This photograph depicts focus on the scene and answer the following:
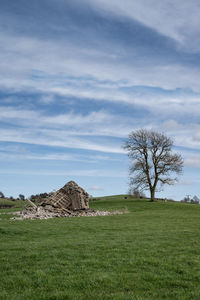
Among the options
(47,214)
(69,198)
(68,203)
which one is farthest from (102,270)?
(69,198)

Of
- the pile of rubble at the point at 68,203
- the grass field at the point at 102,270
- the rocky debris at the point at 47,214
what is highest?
the pile of rubble at the point at 68,203

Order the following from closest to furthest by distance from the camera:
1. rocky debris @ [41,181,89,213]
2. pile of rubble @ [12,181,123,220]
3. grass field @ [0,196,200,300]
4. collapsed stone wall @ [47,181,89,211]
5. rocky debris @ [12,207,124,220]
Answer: grass field @ [0,196,200,300], rocky debris @ [12,207,124,220], pile of rubble @ [12,181,123,220], rocky debris @ [41,181,89,213], collapsed stone wall @ [47,181,89,211]

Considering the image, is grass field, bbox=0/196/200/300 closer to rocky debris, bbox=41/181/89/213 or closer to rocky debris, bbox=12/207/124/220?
rocky debris, bbox=12/207/124/220

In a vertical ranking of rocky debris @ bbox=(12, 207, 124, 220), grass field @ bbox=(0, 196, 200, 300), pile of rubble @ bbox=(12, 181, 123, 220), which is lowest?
grass field @ bbox=(0, 196, 200, 300)

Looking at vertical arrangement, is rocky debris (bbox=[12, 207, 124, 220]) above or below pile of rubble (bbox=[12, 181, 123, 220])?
below

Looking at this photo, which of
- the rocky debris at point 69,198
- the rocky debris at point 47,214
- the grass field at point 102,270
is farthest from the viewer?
the rocky debris at point 69,198

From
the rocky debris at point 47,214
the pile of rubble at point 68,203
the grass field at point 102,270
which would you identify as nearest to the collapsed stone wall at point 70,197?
the pile of rubble at point 68,203

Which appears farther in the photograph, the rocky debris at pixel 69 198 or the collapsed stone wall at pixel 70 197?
the collapsed stone wall at pixel 70 197

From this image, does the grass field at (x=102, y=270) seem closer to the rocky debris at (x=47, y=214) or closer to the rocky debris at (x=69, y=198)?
the rocky debris at (x=47, y=214)

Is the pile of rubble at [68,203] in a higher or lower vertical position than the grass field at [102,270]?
higher

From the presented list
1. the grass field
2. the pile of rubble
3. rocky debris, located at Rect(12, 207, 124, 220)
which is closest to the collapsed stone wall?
the pile of rubble

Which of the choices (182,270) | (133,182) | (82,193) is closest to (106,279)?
(182,270)

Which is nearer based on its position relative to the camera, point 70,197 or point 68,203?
point 68,203

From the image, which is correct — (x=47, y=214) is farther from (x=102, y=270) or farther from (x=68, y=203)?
(x=102, y=270)
